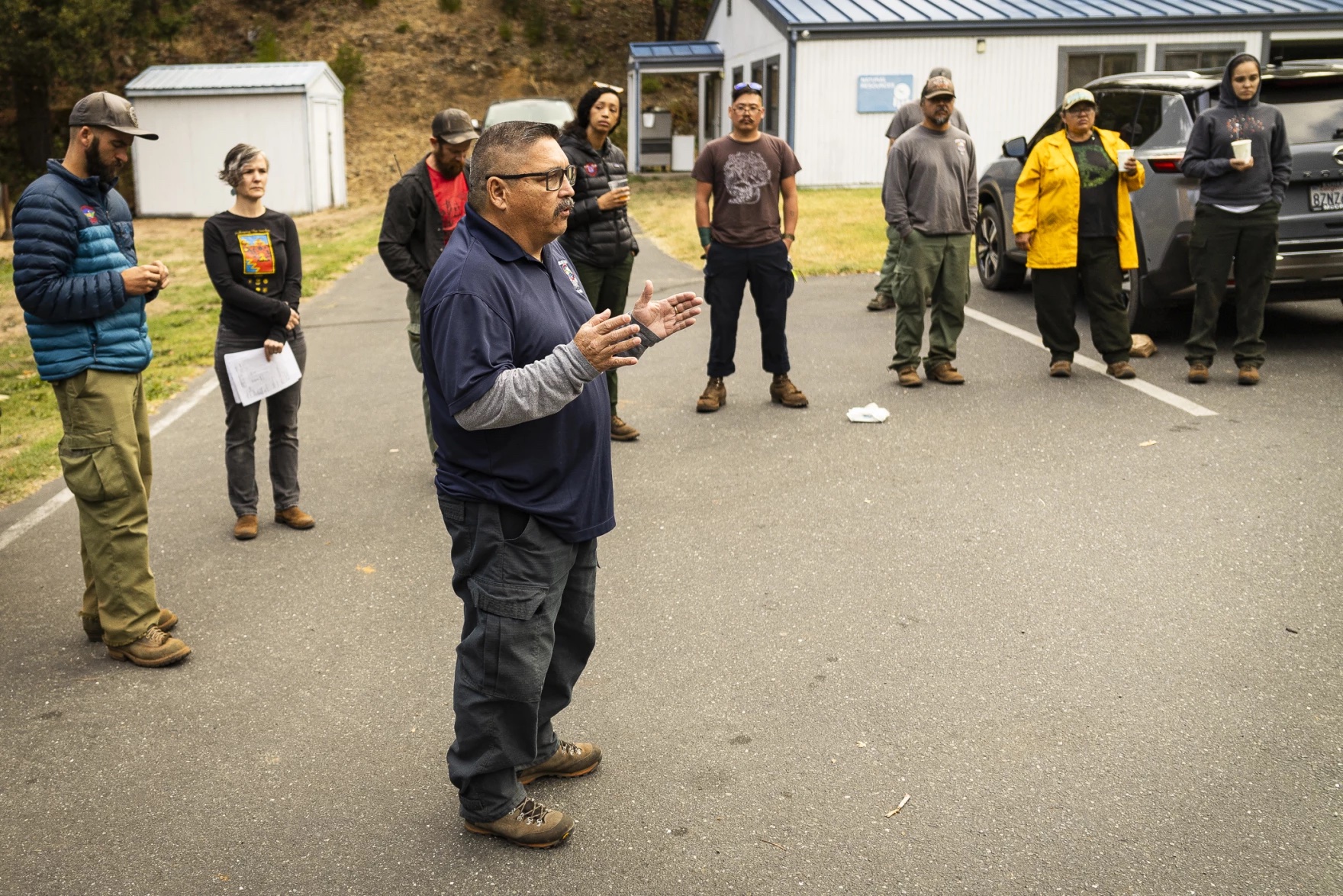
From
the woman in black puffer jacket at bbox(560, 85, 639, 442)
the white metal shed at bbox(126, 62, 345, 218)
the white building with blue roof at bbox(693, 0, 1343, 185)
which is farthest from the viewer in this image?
the white metal shed at bbox(126, 62, 345, 218)

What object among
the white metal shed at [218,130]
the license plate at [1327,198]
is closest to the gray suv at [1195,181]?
the license plate at [1327,198]

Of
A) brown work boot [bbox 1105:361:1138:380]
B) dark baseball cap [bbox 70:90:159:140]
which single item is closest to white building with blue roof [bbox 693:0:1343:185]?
brown work boot [bbox 1105:361:1138:380]

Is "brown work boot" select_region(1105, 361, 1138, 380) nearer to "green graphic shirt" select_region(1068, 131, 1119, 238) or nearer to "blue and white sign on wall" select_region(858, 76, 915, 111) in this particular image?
"green graphic shirt" select_region(1068, 131, 1119, 238)

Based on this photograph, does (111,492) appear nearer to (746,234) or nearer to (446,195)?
(446,195)

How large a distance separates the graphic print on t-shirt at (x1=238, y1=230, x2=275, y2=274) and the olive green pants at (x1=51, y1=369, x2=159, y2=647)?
1331 mm

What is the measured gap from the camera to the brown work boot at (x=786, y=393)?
8.50m

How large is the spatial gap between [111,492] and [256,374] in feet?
5.03

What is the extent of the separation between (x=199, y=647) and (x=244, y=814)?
4.75 feet

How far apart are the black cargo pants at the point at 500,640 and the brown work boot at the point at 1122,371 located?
6.21 metres

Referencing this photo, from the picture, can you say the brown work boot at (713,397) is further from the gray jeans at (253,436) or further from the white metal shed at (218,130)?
the white metal shed at (218,130)

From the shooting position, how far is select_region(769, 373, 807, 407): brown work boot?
8.50 m

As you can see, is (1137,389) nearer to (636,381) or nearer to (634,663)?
(636,381)

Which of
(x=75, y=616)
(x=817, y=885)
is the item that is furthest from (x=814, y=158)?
(x=817, y=885)

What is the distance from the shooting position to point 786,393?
28.0 ft
